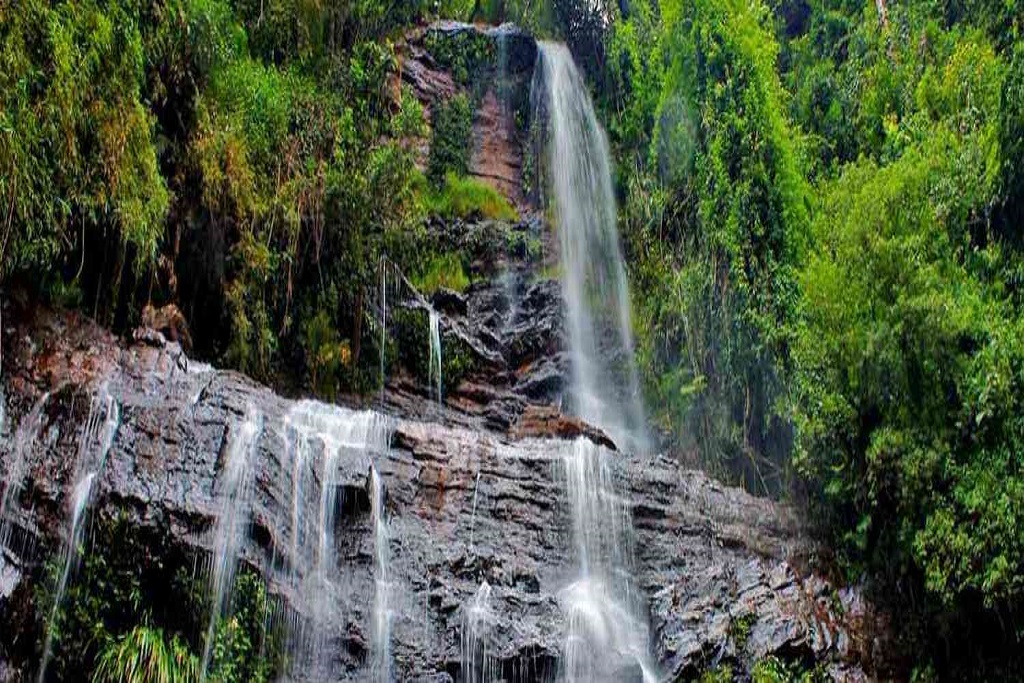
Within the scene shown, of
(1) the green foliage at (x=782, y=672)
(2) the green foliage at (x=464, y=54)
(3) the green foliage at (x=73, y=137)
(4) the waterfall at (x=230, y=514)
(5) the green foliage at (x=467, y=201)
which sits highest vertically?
(2) the green foliage at (x=464, y=54)

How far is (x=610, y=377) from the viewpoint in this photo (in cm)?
1565

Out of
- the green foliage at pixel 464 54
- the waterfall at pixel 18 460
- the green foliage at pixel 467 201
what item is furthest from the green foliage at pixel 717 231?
the waterfall at pixel 18 460

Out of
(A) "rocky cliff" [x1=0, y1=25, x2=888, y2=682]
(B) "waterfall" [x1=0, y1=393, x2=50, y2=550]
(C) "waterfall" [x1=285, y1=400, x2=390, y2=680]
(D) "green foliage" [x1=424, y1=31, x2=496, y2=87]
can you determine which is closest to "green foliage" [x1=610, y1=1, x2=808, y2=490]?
(A) "rocky cliff" [x1=0, y1=25, x2=888, y2=682]

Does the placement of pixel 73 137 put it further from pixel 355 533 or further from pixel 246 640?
pixel 246 640

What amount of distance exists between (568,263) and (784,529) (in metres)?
7.70

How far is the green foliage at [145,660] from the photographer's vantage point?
24.8 feet

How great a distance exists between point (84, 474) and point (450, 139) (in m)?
12.2

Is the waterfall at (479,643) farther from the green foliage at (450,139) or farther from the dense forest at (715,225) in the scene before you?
the green foliage at (450,139)

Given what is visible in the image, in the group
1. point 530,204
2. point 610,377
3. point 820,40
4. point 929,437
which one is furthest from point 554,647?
point 820,40

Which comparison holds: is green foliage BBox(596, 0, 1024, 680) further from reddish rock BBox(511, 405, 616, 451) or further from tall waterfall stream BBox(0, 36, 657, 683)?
reddish rock BBox(511, 405, 616, 451)

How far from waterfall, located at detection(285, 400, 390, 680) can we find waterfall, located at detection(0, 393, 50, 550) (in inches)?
87.1

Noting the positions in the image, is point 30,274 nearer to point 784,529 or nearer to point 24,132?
point 24,132

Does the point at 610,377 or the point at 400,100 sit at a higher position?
the point at 400,100

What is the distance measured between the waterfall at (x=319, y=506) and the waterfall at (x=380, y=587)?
333 millimetres
